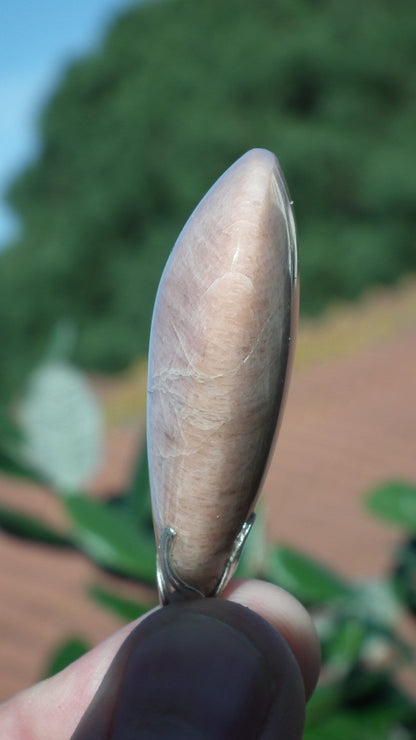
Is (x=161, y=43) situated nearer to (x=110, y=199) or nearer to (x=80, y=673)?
(x=110, y=199)

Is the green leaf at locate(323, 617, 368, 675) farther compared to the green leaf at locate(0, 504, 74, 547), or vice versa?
the green leaf at locate(0, 504, 74, 547)

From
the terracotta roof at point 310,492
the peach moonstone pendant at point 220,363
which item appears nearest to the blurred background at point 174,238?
the terracotta roof at point 310,492

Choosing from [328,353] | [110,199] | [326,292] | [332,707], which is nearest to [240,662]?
[332,707]

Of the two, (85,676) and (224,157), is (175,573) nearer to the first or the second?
(85,676)

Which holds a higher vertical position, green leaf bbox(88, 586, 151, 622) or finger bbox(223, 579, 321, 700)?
finger bbox(223, 579, 321, 700)

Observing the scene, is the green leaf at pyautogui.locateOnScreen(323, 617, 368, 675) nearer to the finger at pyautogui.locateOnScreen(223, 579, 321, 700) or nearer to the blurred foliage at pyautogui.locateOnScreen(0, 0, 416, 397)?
the finger at pyautogui.locateOnScreen(223, 579, 321, 700)

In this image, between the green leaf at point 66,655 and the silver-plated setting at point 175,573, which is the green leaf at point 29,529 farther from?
the silver-plated setting at point 175,573

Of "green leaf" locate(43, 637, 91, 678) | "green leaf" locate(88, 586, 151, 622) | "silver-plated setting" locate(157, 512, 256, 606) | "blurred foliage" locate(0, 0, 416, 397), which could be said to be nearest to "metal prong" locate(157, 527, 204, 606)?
"silver-plated setting" locate(157, 512, 256, 606)

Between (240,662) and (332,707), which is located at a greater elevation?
(240,662)
